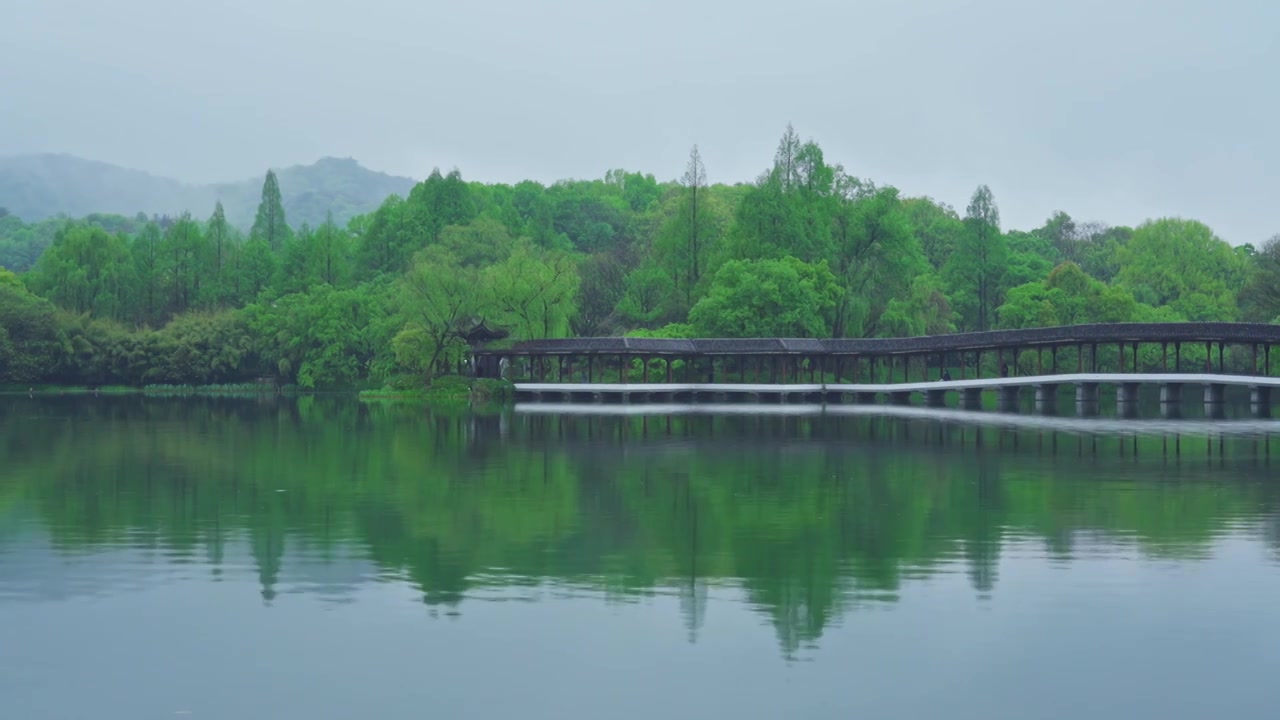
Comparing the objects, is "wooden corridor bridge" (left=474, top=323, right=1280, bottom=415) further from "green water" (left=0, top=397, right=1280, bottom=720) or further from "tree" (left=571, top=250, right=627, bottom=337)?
"green water" (left=0, top=397, right=1280, bottom=720)

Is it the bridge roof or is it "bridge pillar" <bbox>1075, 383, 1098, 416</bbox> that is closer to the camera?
"bridge pillar" <bbox>1075, 383, 1098, 416</bbox>

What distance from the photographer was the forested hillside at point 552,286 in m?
59.4

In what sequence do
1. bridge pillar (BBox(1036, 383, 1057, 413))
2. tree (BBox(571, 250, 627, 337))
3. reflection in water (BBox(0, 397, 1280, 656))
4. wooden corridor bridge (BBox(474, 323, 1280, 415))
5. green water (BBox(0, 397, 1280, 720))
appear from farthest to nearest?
tree (BBox(571, 250, 627, 337)) < bridge pillar (BBox(1036, 383, 1057, 413)) < wooden corridor bridge (BBox(474, 323, 1280, 415)) < reflection in water (BBox(0, 397, 1280, 656)) < green water (BBox(0, 397, 1280, 720))

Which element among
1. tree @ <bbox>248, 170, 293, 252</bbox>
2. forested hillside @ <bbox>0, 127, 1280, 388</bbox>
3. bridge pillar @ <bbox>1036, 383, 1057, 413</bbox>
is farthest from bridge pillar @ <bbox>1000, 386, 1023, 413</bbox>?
tree @ <bbox>248, 170, 293, 252</bbox>

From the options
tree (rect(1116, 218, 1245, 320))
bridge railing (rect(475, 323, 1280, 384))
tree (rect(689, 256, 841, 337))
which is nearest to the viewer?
bridge railing (rect(475, 323, 1280, 384))

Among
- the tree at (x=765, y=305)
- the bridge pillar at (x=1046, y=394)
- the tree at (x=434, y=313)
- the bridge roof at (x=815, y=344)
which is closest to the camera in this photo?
the bridge roof at (x=815, y=344)

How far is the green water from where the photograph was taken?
1005 cm

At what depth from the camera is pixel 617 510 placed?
62.8 feet

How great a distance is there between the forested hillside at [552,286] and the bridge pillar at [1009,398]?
7974 mm

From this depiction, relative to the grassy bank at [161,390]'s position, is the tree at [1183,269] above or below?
above

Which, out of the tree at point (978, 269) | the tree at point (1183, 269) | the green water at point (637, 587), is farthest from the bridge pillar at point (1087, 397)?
the tree at point (1183, 269)

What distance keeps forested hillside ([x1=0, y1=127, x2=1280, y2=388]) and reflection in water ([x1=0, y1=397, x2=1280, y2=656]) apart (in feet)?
80.9

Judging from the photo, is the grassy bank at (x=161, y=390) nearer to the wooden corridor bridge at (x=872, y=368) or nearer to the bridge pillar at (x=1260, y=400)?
the wooden corridor bridge at (x=872, y=368)

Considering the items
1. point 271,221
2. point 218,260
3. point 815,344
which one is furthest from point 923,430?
point 271,221
